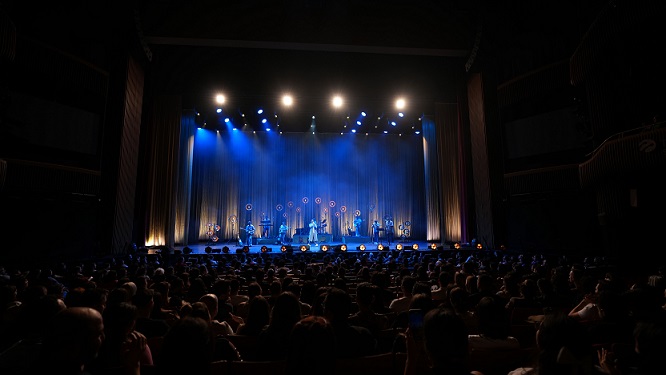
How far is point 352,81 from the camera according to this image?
18438mm

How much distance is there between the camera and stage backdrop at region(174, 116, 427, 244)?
2422cm

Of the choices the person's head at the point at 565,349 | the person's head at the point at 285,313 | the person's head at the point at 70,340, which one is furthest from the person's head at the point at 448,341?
the person's head at the point at 70,340

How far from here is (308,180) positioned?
25641 mm

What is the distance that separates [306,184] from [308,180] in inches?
11.5

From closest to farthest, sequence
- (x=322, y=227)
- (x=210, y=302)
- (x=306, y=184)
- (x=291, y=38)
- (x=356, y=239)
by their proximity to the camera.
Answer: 1. (x=210, y=302)
2. (x=291, y=38)
3. (x=322, y=227)
4. (x=356, y=239)
5. (x=306, y=184)

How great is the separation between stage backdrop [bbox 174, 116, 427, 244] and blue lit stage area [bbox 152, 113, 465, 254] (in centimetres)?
6

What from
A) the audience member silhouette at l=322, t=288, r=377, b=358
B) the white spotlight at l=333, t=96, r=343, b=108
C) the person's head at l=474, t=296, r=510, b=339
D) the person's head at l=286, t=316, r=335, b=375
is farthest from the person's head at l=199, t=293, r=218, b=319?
the white spotlight at l=333, t=96, r=343, b=108

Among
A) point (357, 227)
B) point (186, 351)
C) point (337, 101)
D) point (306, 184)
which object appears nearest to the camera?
point (186, 351)

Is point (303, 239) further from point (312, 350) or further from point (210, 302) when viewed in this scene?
point (312, 350)

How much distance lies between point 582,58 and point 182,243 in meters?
18.8

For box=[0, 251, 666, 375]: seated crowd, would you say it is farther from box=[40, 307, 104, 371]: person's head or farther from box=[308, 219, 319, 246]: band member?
box=[308, 219, 319, 246]: band member

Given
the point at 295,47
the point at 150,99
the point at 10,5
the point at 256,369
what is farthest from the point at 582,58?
the point at 10,5

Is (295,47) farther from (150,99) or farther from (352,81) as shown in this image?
(150,99)

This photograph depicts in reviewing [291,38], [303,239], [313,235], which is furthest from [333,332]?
[313,235]
